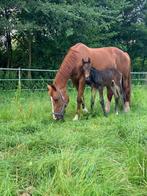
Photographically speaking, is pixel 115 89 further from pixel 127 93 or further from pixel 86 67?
pixel 86 67

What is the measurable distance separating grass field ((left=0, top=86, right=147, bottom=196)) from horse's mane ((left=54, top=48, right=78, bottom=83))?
1983mm

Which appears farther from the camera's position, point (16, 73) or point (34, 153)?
point (16, 73)

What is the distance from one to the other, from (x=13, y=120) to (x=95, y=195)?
13.7 ft

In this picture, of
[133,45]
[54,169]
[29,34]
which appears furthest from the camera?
[133,45]

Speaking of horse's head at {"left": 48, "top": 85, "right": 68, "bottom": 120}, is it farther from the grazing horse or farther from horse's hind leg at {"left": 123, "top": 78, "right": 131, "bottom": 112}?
horse's hind leg at {"left": 123, "top": 78, "right": 131, "bottom": 112}

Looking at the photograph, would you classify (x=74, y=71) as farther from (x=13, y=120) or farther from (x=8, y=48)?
(x=8, y=48)

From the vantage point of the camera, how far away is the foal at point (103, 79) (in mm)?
8586

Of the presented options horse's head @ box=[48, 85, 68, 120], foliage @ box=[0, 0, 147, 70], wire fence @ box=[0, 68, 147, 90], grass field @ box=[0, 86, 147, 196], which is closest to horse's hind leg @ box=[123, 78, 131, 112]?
horse's head @ box=[48, 85, 68, 120]

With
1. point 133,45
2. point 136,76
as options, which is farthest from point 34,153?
point 133,45

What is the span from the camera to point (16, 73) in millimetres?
14047

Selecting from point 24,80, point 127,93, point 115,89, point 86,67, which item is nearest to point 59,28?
point 24,80

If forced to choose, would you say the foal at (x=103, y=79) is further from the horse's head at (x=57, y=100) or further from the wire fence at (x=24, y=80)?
the wire fence at (x=24, y=80)

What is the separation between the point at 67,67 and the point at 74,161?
15.3 feet

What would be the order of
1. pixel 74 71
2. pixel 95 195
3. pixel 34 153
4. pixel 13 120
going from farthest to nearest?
pixel 74 71 → pixel 13 120 → pixel 34 153 → pixel 95 195
